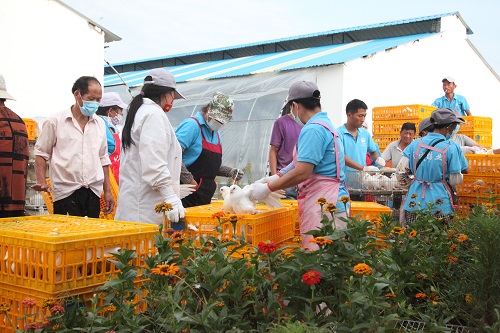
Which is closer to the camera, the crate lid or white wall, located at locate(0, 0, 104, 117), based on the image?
the crate lid

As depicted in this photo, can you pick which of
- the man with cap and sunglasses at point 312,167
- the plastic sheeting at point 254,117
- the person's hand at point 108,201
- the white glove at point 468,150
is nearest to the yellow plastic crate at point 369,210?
the man with cap and sunglasses at point 312,167

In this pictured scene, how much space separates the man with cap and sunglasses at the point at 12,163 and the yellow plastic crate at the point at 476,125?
666cm

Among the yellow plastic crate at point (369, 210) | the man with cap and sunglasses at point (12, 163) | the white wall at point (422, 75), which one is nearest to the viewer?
the man with cap and sunglasses at point (12, 163)

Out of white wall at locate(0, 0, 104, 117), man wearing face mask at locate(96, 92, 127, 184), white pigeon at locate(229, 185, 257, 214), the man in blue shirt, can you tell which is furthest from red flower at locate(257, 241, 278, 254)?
white wall at locate(0, 0, 104, 117)

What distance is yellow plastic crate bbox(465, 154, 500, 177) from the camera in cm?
659

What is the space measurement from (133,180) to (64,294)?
1571 millimetres

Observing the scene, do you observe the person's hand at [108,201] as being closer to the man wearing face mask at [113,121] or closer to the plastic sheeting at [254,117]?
→ the man wearing face mask at [113,121]

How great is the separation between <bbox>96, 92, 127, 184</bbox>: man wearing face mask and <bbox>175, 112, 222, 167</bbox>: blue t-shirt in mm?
1237

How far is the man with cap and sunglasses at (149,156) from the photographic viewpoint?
11.9 ft

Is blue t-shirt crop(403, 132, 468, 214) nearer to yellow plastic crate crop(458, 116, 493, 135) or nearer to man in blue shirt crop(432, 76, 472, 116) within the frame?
yellow plastic crate crop(458, 116, 493, 135)

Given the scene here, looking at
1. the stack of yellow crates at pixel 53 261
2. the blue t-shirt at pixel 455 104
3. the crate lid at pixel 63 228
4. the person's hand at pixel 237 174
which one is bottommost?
the stack of yellow crates at pixel 53 261

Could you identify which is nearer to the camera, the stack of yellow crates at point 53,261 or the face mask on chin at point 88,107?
the stack of yellow crates at point 53,261

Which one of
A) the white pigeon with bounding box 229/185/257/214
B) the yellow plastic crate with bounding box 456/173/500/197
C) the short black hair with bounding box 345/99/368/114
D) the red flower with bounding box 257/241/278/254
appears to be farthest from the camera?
the yellow plastic crate with bounding box 456/173/500/197

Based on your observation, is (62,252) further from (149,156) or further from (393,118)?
(393,118)
